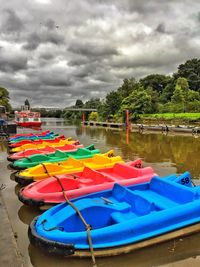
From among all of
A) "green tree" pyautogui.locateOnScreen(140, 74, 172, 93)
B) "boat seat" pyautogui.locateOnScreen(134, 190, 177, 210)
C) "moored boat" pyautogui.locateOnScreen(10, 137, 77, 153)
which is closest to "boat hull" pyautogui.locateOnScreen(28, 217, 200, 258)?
"boat seat" pyautogui.locateOnScreen(134, 190, 177, 210)

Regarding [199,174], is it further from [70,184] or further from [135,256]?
[135,256]

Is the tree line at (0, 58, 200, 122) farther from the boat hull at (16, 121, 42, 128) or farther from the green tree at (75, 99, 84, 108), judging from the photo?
the green tree at (75, 99, 84, 108)

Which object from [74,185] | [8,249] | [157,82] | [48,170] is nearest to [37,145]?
[48,170]

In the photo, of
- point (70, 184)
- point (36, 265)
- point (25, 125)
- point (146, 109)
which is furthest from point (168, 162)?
point (146, 109)

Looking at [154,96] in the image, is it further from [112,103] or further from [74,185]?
[74,185]

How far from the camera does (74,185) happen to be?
22.1 ft

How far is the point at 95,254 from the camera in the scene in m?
4.19

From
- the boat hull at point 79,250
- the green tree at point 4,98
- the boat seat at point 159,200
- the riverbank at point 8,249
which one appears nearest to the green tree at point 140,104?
the green tree at point 4,98

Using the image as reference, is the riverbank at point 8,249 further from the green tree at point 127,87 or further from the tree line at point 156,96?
the green tree at point 127,87

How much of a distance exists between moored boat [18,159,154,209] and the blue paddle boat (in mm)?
783

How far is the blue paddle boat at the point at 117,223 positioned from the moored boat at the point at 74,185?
0.78 m

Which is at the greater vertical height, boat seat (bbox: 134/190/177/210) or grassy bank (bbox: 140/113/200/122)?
grassy bank (bbox: 140/113/200/122)

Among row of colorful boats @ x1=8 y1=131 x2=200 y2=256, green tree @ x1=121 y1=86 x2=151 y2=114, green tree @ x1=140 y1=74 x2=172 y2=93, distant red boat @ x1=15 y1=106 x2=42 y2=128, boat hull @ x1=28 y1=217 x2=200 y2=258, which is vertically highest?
green tree @ x1=140 y1=74 x2=172 y2=93

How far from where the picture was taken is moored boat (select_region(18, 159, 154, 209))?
6.08m
